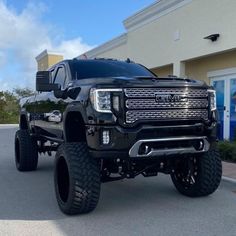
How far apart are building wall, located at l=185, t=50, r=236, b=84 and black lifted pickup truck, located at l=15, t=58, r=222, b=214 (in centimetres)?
719

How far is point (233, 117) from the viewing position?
1270 centimetres

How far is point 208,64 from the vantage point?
13.8m

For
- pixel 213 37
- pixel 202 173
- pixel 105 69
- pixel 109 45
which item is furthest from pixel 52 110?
pixel 109 45

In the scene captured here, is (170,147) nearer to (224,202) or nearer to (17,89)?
(224,202)

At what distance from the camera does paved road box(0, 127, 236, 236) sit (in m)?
4.77

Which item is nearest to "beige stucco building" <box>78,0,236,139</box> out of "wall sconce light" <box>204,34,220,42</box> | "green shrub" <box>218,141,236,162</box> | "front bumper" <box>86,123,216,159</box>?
"wall sconce light" <box>204,34,220,42</box>

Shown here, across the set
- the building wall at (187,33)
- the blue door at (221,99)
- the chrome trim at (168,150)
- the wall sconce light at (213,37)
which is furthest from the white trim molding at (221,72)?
the chrome trim at (168,150)

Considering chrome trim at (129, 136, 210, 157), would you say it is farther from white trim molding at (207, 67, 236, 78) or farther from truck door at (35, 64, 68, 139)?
white trim molding at (207, 67, 236, 78)

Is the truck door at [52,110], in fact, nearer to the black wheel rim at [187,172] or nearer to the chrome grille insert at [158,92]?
the chrome grille insert at [158,92]

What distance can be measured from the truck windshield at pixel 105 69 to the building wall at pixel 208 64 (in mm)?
6384

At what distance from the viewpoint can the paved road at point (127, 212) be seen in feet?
15.6

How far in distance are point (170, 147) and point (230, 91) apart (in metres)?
8.24

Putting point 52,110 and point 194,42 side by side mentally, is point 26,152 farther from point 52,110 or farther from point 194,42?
point 194,42

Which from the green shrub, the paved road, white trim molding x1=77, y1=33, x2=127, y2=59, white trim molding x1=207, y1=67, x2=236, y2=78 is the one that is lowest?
the paved road
